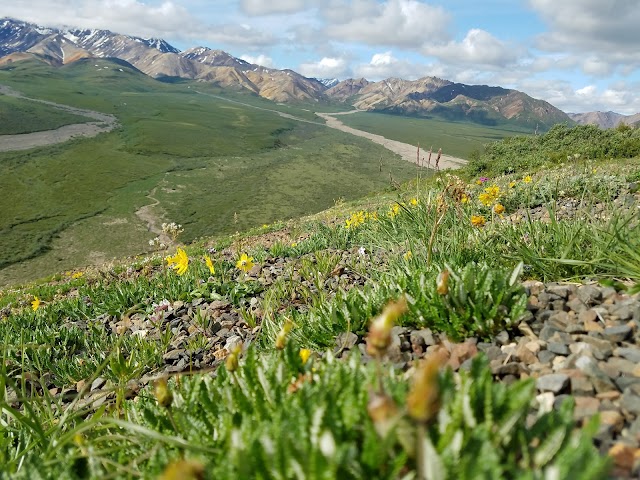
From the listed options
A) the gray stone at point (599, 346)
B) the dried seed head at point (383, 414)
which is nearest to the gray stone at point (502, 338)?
the gray stone at point (599, 346)

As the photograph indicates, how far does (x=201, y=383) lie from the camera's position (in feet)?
6.84

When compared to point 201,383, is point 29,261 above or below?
below

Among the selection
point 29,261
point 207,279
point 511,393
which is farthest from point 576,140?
point 29,261

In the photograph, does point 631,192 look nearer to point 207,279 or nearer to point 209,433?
point 207,279

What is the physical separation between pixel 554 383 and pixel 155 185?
8024 centimetres

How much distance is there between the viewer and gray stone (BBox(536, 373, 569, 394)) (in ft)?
5.72

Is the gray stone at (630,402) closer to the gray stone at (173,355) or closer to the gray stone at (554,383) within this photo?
the gray stone at (554,383)

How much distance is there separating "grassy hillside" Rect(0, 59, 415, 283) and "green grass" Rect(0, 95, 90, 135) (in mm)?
15857

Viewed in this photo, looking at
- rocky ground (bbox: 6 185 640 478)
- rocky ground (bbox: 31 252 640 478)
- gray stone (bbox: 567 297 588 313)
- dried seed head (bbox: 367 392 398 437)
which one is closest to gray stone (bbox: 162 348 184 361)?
rocky ground (bbox: 6 185 640 478)

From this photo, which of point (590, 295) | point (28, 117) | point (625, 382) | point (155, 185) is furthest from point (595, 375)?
point (28, 117)

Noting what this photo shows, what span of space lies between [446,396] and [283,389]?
0.69 meters

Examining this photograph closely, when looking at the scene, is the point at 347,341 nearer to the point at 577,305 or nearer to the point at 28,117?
the point at 577,305

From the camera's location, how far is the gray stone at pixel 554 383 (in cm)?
174

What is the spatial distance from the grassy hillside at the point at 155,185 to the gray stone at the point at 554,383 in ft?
83.8
